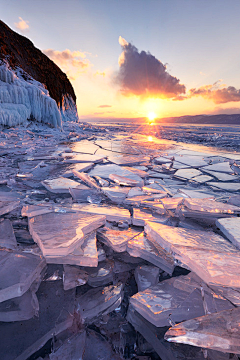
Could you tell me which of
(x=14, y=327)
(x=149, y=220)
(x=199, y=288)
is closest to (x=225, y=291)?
(x=199, y=288)

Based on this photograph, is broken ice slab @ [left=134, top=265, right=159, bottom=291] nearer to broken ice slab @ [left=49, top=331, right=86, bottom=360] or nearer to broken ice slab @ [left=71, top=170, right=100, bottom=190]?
broken ice slab @ [left=49, top=331, right=86, bottom=360]

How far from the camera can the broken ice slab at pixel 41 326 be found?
2.11ft

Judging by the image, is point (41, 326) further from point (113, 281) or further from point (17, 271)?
point (113, 281)

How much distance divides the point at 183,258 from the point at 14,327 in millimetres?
852

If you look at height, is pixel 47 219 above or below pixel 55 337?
above

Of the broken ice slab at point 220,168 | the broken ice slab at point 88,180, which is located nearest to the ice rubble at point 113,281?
the broken ice slab at point 88,180

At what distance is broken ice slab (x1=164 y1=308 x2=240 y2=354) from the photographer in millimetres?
581

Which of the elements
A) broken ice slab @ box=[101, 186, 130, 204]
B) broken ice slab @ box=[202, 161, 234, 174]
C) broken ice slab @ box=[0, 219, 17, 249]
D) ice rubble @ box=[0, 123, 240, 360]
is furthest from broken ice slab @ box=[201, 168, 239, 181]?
broken ice slab @ box=[0, 219, 17, 249]

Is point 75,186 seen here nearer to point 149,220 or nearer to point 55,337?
point 149,220

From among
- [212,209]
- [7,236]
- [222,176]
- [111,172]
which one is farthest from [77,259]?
[222,176]

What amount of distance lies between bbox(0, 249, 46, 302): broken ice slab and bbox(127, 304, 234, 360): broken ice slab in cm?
53

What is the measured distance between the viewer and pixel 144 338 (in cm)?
71

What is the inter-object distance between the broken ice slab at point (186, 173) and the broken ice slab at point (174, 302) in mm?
2161

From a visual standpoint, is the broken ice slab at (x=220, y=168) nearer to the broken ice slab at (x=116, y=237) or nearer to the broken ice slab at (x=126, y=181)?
the broken ice slab at (x=126, y=181)
